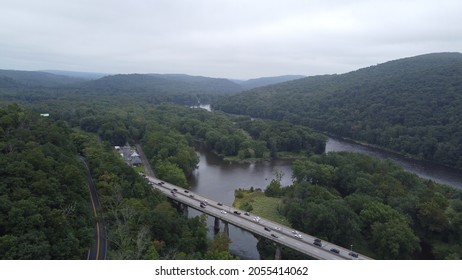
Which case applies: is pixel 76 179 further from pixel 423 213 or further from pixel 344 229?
pixel 423 213

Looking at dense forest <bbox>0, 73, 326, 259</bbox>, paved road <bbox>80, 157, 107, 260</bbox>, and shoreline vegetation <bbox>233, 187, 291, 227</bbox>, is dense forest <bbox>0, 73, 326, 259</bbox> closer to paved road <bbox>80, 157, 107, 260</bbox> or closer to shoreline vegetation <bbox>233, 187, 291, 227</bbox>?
paved road <bbox>80, 157, 107, 260</bbox>

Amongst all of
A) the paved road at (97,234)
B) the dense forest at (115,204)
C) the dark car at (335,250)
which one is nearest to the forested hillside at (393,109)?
the dense forest at (115,204)

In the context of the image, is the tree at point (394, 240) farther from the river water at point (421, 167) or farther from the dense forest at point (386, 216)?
the river water at point (421, 167)

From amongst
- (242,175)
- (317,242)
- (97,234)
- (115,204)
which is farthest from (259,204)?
(97,234)

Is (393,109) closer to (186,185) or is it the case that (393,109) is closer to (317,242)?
(186,185)

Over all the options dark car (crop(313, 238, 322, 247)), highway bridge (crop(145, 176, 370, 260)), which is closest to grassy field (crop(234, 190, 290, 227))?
highway bridge (crop(145, 176, 370, 260))
